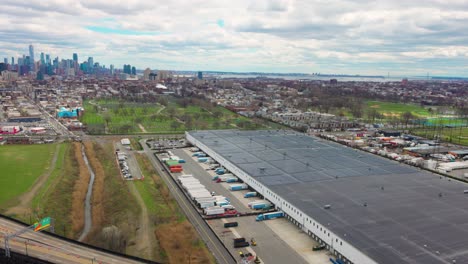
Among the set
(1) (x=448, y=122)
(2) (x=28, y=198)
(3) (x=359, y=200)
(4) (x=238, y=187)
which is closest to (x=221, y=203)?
(4) (x=238, y=187)

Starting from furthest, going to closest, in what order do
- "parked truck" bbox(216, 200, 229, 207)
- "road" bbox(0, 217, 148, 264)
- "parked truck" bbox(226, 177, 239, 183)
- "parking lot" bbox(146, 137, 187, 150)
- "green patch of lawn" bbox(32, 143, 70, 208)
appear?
"parking lot" bbox(146, 137, 187, 150) < "parked truck" bbox(226, 177, 239, 183) < "green patch of lawn" bbox(32, 143, 70, 208) < "parked truck" bbox(216, 200, 229, 207) < "road" bbox(0, 217, 148, 264)

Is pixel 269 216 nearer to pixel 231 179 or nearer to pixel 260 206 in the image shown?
pixel 260 206

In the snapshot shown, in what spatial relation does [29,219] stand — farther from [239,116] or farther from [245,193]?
[239,116]

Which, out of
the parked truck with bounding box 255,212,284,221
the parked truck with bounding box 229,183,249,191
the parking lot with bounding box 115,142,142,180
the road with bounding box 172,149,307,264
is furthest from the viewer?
the parking lot with bounding box 115,142,142,180

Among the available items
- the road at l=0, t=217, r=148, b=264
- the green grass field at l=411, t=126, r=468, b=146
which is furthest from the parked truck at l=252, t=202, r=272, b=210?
the green grass field at l=411, t=126, r=468, b=146

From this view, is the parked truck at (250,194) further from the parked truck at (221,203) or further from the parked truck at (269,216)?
the parked truck at (269,216)

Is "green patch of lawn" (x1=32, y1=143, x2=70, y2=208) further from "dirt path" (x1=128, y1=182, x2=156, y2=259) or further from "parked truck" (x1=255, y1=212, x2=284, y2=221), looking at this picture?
"parked truck" (x1=255, y1=212, x2=284, y2=221)

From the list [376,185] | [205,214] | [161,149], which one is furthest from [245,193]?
→ [161,149]
